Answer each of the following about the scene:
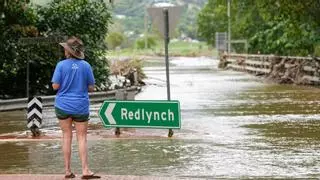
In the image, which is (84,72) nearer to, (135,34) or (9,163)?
(9,163)

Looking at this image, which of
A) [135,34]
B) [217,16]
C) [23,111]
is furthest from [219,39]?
[135,34]

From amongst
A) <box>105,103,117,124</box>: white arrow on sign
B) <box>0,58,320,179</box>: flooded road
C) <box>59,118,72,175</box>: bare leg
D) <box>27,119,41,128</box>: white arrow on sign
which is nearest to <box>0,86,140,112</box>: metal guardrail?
<box>0,58,320,179</box>: flooded road

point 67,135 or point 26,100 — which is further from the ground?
point 67,135

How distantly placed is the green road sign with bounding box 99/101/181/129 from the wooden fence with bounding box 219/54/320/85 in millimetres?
18393

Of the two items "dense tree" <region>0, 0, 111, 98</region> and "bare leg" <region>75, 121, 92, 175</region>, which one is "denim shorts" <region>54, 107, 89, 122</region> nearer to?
"bare leg" <region>75, 121, 92, 175</region>

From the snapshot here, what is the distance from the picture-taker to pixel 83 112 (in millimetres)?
9359

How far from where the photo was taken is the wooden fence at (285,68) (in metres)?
32.0

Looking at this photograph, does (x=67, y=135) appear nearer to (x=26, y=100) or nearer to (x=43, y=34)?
(x=26, y=100)

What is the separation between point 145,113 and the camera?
1377 cm

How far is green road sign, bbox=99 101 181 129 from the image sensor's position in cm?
1358

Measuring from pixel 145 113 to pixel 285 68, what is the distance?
23.8 m

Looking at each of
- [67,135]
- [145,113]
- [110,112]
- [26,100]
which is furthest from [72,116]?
[26,100]

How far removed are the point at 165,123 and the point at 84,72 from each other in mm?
4580

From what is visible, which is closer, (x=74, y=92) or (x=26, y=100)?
(x=74, y=92)
